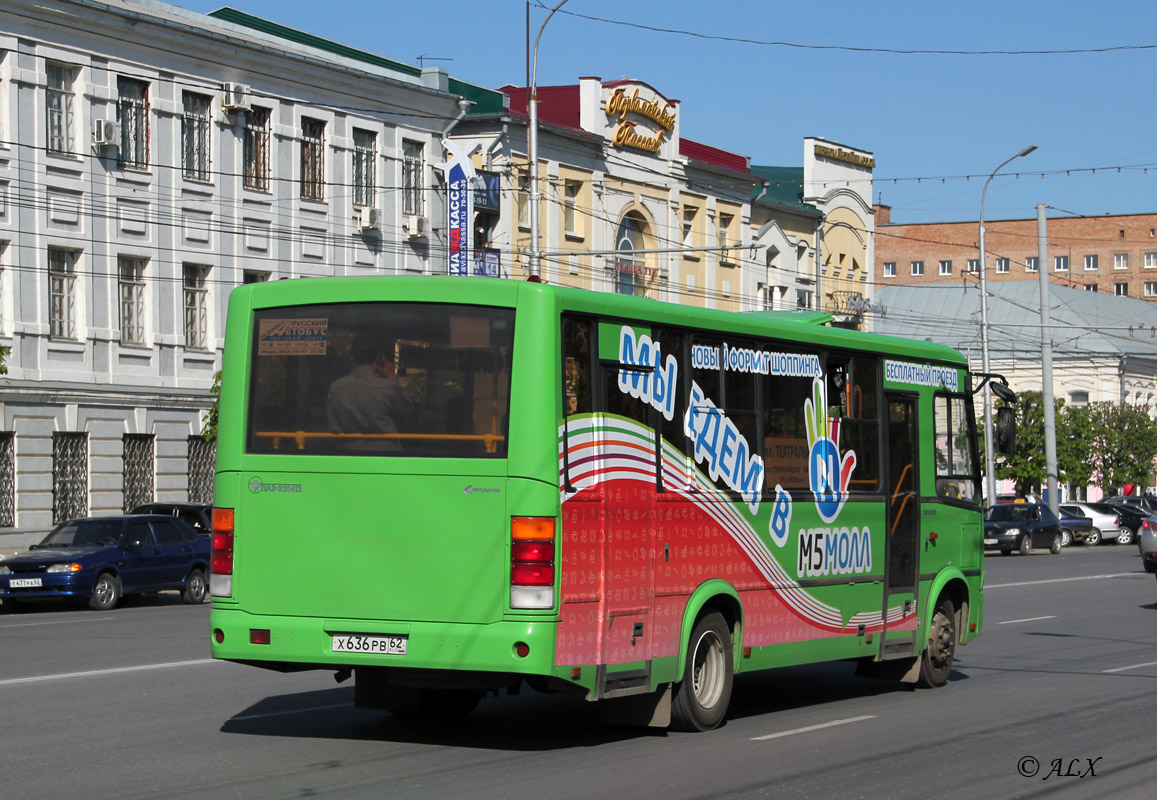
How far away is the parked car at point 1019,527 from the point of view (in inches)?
1813

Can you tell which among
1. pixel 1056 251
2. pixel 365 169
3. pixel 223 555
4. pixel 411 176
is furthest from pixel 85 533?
pixel 1056 251

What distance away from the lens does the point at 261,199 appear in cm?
3681

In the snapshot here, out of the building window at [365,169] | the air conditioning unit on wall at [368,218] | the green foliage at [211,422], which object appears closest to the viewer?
the green foliage at [211,422]

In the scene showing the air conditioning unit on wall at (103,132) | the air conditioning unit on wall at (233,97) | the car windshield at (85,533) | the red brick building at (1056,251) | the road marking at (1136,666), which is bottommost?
the road marking at (1136,666)

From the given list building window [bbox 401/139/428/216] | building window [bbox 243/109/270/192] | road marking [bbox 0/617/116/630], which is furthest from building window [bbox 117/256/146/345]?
road marking [bbox 0/617/116/630]

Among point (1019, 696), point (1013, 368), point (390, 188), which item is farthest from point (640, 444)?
point (1013, 368)

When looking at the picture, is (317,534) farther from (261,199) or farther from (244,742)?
(261,199)

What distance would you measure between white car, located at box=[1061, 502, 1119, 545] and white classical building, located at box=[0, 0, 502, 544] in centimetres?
2755

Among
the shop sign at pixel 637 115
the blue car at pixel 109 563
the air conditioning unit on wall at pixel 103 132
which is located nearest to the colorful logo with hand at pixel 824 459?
the blue car at pixel 109 563

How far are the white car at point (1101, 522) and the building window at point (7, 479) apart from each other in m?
35.6

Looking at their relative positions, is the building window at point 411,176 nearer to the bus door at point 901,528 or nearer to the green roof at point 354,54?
the green roof at point 354,54

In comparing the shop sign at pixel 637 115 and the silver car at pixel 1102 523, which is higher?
the shop sign at pixel 637 115

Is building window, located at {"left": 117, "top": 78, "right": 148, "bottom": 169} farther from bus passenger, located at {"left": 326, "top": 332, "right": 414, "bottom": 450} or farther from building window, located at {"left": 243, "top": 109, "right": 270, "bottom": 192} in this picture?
bus passenger, located at {"left": 326, "top": 332, "right": 414, "bottom": 450}

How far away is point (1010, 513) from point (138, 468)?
24.9m
